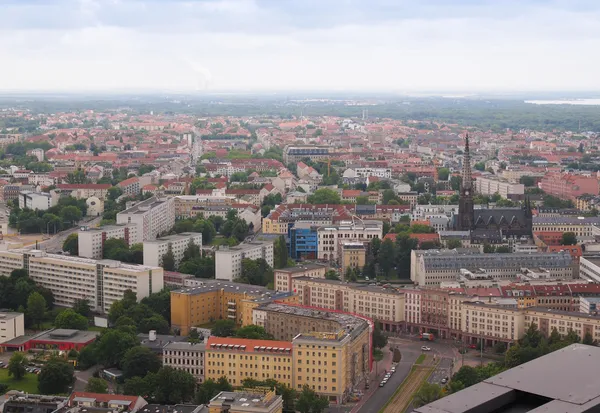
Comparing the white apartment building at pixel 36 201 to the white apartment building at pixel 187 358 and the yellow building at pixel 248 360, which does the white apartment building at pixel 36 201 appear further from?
the yellow building at pixel 248 360

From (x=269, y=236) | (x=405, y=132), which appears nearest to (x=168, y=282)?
(x=269, y=236)

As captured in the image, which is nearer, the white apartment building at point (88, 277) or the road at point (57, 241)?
the white apartment building at point (88, 277)

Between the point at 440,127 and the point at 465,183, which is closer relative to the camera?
the point at 465,183

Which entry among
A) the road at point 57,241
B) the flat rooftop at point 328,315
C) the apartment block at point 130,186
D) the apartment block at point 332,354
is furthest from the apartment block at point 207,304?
the apartment block at point 130,186

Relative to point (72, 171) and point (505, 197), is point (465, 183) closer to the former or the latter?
point (505, 197)

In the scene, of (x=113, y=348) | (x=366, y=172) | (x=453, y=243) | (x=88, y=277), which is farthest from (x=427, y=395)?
(x=366, y=172)

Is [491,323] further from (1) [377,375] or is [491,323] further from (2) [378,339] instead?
(1) [377,375]
